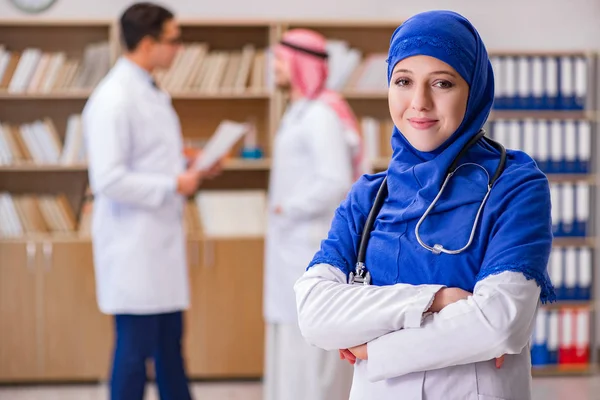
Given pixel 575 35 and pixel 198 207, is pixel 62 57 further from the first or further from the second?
pixel 575 35

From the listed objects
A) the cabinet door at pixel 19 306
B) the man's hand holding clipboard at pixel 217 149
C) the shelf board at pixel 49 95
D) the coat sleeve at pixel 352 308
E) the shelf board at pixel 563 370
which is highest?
the shelf board at pixel 49 95

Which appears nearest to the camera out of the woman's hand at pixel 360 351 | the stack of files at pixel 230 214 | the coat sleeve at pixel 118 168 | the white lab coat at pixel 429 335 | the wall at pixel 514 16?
the white lab coat at pixel 429 335

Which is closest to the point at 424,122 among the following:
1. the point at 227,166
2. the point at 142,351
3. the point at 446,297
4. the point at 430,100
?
the point at 430,100

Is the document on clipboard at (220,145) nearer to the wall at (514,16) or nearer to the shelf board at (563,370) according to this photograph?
the wall at (514,16)

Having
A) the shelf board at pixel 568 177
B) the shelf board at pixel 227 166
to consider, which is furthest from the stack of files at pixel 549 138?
the shelf board at pixel 227 166

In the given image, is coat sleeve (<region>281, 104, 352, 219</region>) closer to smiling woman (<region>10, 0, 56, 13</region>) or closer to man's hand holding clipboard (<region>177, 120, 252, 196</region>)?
man's hand holding clipboard (<region>177, 120, 252, 196</region>)

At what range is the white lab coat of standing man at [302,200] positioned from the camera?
126 inches

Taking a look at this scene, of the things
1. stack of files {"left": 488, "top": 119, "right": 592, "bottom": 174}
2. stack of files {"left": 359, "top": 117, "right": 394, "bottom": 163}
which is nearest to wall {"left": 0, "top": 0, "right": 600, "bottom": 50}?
stack of files {"left": 488, "top": 119, "right": 592, "bottom": 174}

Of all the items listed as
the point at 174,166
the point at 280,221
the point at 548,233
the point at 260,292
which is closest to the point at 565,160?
the point at 260,292

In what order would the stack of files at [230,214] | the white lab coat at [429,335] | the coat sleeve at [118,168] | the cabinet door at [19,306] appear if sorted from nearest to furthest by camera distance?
the white lab coat at [429,335], the coat sleeve at [118,168], the cabinet door at [19,306], the stack of files at [230,214]

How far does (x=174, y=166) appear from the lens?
320 cm

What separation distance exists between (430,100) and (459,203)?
6.9 inches

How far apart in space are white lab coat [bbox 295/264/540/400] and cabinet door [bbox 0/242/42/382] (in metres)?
3.40

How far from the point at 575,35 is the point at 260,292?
7.89ft
